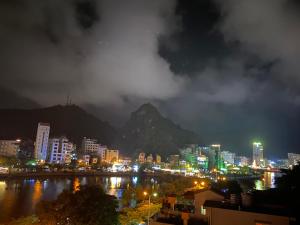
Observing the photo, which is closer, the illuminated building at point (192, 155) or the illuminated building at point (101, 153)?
the illuminated building at point (101, 153)

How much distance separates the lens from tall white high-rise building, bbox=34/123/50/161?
75.2 m

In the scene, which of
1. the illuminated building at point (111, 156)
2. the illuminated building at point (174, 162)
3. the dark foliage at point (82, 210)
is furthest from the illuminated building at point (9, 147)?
the dark foliage at point (82, 210)

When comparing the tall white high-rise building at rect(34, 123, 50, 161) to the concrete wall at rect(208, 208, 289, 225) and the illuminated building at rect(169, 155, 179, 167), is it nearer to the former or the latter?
the illuminated building at rect(169, 155, 179, 167)

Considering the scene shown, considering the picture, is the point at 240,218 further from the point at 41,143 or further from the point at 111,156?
the point at 111,156

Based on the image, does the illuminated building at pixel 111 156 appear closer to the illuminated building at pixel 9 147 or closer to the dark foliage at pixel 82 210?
the illuminated building at pixel 9 147

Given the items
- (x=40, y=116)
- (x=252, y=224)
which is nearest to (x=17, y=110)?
(x=40, y=116)

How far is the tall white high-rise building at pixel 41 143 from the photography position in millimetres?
75188

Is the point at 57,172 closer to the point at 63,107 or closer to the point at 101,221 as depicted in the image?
the point at 101,221

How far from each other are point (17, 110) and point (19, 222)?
475 feet

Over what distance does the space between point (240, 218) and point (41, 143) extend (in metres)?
77.1

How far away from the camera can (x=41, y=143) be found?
76.5 metres

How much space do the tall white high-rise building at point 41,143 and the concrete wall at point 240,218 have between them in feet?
246

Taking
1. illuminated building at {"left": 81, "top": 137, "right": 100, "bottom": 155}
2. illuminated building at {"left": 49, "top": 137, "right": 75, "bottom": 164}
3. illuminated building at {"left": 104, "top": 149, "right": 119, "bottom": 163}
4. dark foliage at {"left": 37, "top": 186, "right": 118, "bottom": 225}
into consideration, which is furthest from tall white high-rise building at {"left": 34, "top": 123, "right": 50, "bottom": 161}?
dark foliage at {"left": 37, "top": 186, "right": 118, "bottom": 225}

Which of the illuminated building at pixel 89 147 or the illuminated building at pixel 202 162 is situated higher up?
the illuminated building at pixel 89 147
